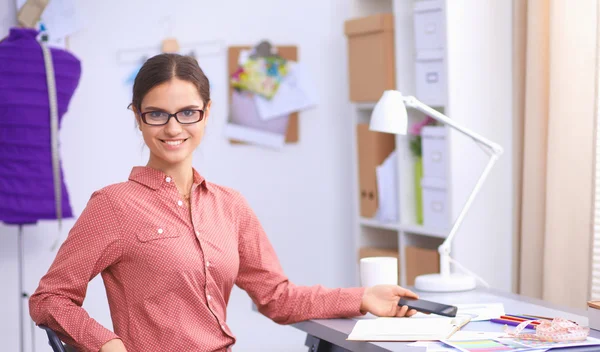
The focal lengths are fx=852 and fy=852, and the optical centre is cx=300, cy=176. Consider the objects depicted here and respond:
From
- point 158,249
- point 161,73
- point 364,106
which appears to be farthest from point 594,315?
point 364,106

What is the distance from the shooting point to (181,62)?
6.08ft

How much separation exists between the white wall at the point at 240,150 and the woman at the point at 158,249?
1.71 meters

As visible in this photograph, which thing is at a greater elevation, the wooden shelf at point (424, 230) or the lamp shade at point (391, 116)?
the lamp shade at point (391, 116)

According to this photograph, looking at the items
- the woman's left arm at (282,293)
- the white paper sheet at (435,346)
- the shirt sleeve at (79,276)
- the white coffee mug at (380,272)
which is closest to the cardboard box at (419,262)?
the white coffee mug at (380,272)

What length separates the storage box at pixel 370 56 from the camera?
3.37 m

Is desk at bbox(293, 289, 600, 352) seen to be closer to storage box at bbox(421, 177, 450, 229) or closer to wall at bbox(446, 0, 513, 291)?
wall at bbox(446, 0, 513, 291)

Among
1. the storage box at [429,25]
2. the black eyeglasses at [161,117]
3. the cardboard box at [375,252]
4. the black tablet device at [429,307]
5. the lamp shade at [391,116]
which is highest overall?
the storage box at [429,25]

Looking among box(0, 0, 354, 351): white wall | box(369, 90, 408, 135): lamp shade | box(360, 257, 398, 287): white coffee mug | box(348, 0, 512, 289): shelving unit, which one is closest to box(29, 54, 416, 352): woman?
box(360, 257, 398, 287): white coffee mug

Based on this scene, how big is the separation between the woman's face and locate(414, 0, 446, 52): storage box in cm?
140

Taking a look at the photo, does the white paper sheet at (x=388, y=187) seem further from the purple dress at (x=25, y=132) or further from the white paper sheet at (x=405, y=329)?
the white paper sheet at (x=405, y=329)

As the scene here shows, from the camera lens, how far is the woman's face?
181cm

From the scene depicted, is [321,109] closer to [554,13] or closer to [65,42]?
[65,42]

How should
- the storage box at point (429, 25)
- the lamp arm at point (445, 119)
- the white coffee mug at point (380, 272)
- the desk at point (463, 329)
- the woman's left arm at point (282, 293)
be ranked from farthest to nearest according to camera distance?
1. the storage box at point (429, 25)
2. the lamp arm at point (445, 119)
3. the white coffee mug at point (380, 272)
4. the woman's left arm at point (282, 293)
5. the desk at point (463, 329)

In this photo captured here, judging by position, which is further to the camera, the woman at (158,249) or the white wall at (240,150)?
the white wall at (240,150)
